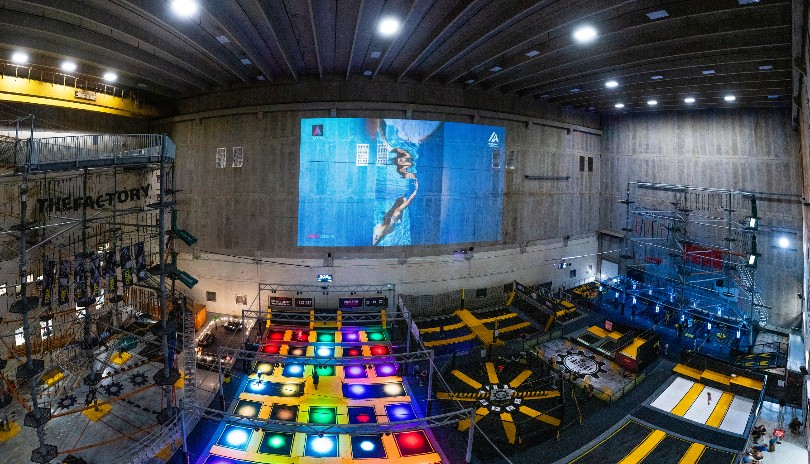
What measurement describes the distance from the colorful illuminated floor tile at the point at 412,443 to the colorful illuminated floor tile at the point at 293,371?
5616 millimetres

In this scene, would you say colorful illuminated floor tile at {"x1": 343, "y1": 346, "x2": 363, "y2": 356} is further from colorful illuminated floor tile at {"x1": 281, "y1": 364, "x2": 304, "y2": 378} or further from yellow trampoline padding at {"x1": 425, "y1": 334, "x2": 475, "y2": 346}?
yellow trampoline padding at {"x1": 425, "y1": 334, "x2": 475, "y2": 346}

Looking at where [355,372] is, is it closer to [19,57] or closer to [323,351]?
[323,351]

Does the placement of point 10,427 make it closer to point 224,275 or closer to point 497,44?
point 224,275

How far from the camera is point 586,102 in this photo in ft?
84.6

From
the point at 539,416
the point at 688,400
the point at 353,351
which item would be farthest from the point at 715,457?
the point at 353,351

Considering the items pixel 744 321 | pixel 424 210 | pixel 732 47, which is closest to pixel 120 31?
pixel 424 210

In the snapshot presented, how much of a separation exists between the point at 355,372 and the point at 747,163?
25.8 m

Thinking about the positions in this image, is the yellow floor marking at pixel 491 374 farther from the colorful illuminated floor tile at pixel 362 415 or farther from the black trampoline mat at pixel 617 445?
the colorful illuminated floor tile at pixel 362 415

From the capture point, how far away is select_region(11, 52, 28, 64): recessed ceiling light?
15.4m

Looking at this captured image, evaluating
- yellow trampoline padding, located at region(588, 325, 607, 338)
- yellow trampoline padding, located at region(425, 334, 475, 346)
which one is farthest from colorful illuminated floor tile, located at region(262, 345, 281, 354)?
yellow trampoline padding, located at region(588, 325, 607, 338)

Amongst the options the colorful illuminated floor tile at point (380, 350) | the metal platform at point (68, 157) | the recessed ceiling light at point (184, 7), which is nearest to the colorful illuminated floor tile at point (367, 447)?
the colorful illuminated floor tile at point (380, 350)

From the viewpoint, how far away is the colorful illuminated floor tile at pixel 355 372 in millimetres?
17172

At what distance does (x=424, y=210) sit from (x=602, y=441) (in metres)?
13.9

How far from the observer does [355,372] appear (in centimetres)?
1753
